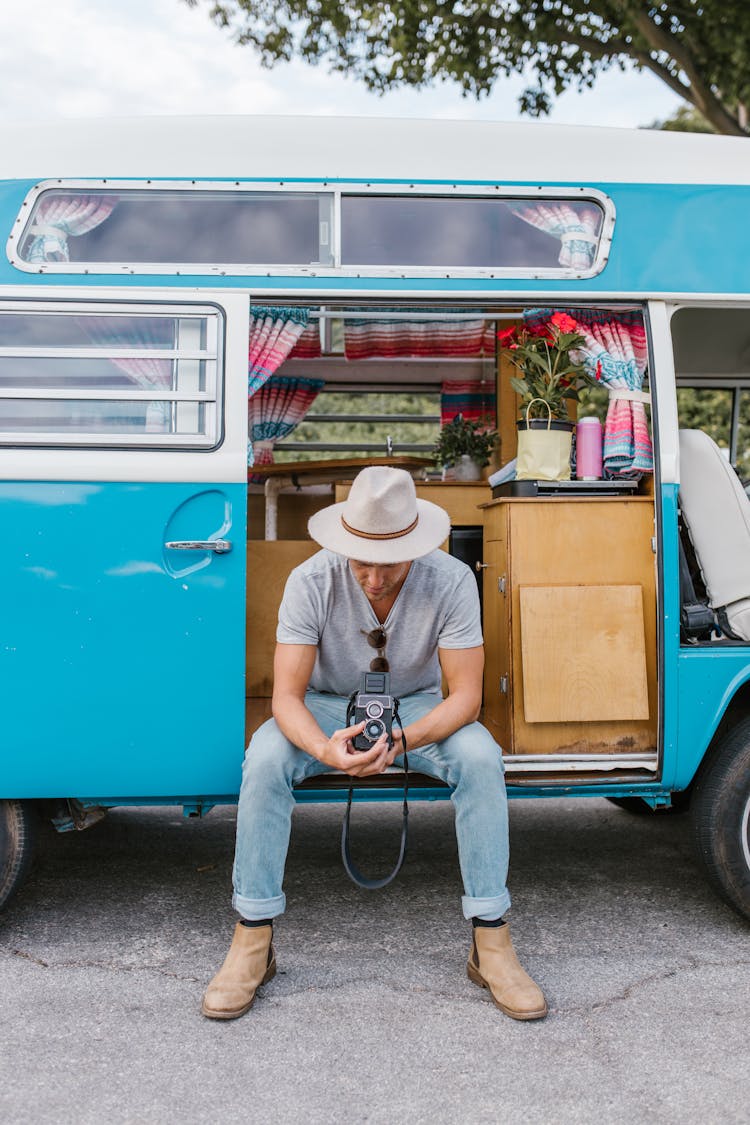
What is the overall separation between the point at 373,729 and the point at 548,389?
170 cm

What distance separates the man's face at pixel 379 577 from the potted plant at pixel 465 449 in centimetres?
222

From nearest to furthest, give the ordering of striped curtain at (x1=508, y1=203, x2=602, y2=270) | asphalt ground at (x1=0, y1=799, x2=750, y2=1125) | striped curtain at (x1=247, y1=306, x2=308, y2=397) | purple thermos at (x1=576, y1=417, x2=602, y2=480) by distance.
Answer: asphalt ground at (x1=0, y1=799, x2=750, y2=1125) < striped curtain at (x1=508, y1=203, x2=602, y2=270) < striped curtain at (x1=247, y1=306, x2=308, y2=397) < purple thermos at (x1=576, y1=417, x2=602, y2=480)

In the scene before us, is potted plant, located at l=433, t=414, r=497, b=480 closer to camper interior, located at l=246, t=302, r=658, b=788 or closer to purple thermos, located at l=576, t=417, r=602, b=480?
camper interior, located at l=246, t=302, r=658, b=788

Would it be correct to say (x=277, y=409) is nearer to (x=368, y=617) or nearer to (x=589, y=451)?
(x=589, y=451)

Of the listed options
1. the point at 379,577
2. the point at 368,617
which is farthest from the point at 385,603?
the point at 379,577

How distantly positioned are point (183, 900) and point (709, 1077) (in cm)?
202

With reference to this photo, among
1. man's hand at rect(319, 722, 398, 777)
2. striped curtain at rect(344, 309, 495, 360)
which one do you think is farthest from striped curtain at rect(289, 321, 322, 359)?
man's hand at rect(319, 722, 398, 777)

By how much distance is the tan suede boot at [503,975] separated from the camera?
2.93 metres

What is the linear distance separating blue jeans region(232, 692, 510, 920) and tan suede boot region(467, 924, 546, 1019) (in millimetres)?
76

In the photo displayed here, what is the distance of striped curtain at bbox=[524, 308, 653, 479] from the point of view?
380cm

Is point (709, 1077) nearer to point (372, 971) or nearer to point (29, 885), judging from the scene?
point (372, 971)

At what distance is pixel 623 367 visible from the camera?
382 centimetres

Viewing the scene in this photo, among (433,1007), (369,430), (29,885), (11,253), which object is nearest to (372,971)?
(433,1007)

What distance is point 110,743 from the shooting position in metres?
3.40
